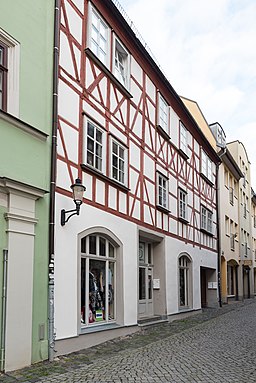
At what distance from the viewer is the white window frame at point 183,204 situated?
64.2 feet

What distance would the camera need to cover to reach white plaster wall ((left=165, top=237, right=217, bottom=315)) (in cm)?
1688

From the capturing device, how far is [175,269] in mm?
17656

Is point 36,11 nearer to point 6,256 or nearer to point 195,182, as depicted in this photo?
point 6,256

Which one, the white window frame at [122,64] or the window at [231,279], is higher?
the white window frame at [122,64]

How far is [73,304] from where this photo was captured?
999 cm

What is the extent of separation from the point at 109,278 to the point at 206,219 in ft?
40.2

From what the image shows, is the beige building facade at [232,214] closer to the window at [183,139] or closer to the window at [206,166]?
the window at [206,166]

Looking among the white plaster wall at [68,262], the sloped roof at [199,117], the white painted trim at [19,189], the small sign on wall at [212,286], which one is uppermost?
the sloped roof at [199,117]

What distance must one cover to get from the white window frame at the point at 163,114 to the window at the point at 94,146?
5109 millimetres

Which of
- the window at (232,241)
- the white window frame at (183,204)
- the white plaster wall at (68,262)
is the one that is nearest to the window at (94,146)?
the white plaster wall at (68,262)

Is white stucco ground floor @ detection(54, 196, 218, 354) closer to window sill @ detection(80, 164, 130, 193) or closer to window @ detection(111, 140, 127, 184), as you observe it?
window sill @ detection(80, 164, 130, 193)

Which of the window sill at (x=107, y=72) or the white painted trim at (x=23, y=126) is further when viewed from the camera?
the window sill at (x=107, y=72)

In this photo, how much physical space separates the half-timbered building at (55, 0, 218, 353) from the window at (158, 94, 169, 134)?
1.6 inches

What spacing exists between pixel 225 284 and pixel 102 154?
18377mm
